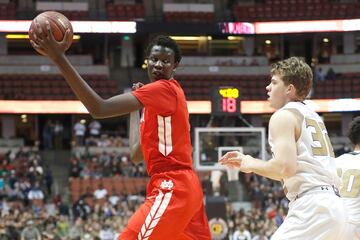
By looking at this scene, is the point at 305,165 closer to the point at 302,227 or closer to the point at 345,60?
the point at 302,227

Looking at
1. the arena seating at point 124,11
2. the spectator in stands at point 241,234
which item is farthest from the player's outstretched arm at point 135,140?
the arena seating at point 124,11

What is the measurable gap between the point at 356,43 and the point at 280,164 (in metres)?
29.1

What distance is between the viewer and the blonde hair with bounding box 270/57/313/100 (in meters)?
4.69

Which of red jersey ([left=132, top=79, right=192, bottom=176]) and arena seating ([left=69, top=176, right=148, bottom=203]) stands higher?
→ red jersey ([left=132, top=79, right=192, bottom=176])

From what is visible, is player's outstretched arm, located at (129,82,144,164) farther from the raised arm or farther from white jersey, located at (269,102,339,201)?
white jersey, located at (269,102,339,201)

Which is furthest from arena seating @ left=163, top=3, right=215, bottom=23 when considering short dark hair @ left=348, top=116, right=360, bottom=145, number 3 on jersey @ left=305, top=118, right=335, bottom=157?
number 3 on jersey @ left=305, top=118, right=335, bottom=157

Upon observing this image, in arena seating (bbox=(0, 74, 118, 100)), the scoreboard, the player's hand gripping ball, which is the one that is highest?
the player's hand gripping ball

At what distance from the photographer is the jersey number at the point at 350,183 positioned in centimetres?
639

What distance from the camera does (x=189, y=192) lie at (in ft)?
16.7

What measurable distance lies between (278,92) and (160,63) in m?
0.88

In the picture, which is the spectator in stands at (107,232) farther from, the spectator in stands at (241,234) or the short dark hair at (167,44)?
the short dark hair at (167,44)

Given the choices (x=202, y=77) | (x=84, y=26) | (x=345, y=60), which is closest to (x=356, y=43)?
(x=345, y=60)

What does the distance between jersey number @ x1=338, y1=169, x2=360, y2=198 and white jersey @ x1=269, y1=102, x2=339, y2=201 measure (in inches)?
68.2

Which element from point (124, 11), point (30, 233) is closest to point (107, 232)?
point (30, 233)
